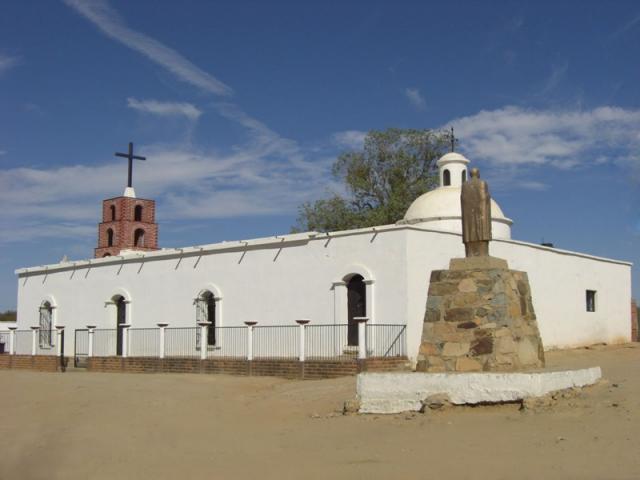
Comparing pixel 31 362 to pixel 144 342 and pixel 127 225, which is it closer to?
pixel 144 342

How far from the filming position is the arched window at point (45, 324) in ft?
93.1

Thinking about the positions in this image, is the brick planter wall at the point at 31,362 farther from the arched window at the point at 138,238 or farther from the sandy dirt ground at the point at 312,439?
the sandy dirt ground at the point at 312,439

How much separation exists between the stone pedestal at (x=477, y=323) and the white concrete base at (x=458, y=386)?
34 centimetres

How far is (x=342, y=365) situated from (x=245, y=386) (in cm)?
209

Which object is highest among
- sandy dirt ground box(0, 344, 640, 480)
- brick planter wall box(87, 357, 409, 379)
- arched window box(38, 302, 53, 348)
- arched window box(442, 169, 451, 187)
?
arched window box(442, 169, 451, 187)

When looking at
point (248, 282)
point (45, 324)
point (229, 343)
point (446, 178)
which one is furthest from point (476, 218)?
point (45, 324)

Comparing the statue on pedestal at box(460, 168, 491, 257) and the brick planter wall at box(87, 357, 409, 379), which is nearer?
the statue on pedestal at box(460, 168, 491, 257)

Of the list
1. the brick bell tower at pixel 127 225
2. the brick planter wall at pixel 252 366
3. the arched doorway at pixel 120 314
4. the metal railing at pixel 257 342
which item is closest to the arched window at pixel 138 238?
the brick bell tower at pixel 127 225

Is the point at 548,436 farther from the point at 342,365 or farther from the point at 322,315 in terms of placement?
the point at 322,315

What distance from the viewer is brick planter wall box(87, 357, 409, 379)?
1700 cm

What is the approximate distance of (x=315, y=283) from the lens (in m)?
20.4

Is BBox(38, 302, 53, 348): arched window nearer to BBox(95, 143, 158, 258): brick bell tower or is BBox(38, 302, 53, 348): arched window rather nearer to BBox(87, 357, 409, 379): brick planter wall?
BBox(95, 143, 158, 258): brick bell tower

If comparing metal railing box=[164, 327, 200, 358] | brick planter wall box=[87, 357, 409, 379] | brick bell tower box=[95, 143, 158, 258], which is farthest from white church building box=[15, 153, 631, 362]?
brick bell tower box=[95, 143, 158, 258]

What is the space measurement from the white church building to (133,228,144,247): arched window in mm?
4374
